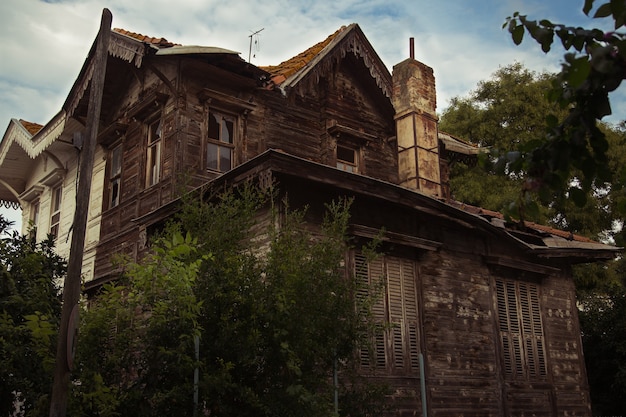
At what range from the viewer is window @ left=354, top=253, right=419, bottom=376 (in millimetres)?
11836

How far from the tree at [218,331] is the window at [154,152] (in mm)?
6038

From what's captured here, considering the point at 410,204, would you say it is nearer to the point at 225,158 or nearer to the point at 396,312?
the point at 396,312

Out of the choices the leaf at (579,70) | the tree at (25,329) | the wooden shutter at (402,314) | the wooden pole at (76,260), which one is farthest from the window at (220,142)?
the leaf at (579,70)

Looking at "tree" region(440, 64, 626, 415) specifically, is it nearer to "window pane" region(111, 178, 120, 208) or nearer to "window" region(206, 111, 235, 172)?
"window" region(206, 111, 235, 172)

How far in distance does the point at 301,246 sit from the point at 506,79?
23450 mm

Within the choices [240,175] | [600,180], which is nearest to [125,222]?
[240,175]

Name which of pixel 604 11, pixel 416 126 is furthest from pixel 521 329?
pixel 604 11

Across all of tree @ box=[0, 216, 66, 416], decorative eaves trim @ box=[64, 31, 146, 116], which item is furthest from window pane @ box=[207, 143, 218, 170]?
tree @ box=[0, 216, 66, 416]

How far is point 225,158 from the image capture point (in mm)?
13516

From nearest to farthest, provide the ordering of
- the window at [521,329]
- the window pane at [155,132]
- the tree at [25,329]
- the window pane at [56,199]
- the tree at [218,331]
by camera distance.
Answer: the tree at [218,331]
the tree at [25,329]
the window pane at [155,132]
the window at [521,329]
the window pane at [56,199]

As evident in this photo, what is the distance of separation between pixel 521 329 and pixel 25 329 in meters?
10.5

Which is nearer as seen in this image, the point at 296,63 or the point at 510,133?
the point at 296,63

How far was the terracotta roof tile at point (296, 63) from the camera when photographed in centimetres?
1420

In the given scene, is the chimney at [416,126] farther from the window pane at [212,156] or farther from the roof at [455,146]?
the window pane at [212,156]
